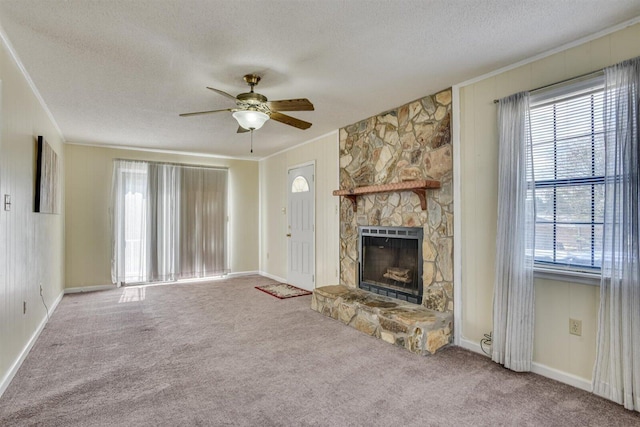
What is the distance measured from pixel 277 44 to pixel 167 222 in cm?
480

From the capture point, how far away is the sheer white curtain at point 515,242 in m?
2.71

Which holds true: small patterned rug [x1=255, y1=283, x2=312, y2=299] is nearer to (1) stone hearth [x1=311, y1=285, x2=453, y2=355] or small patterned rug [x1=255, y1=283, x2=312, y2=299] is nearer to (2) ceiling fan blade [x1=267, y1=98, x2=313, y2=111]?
(1) stone hearth [x1=311, y1=285, x2=453, y2=355]

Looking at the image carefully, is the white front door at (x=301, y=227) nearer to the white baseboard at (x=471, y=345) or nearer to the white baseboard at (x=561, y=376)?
the white baseboard at (x=471, y=345)

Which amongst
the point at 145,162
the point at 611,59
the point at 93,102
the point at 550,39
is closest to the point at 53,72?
the point at 93,102

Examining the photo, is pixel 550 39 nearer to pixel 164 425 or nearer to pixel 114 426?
pixel 164 425

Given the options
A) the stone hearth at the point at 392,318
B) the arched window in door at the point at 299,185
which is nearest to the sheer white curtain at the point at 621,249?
the stone hearth at the point at 392,318

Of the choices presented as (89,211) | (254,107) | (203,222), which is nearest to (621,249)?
(254,107)

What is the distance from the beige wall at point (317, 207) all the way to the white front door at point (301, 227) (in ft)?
→ 0.50

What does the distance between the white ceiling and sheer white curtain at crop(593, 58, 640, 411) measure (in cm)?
54

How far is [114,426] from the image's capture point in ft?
6.66

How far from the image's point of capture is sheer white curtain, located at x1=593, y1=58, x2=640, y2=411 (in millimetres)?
2166

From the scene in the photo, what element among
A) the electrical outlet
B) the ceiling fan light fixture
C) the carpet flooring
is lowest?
the carpet flooring

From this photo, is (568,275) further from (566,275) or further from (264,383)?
(264,383)

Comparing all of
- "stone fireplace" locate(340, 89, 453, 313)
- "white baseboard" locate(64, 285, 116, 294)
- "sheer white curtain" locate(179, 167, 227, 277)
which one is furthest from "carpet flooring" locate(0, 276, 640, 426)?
"sheer white curtain" locate(179, 167, 227, 277)
